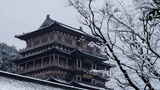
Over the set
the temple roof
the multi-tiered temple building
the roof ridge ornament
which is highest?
the roof ridge ornament

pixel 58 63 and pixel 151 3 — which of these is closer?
pixel 151 3

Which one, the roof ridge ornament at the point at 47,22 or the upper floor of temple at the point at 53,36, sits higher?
the roof ridge ornament at the point at 47,22

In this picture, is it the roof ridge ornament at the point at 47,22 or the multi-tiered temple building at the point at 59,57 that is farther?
the roof ridge ornament at the point at 47,22

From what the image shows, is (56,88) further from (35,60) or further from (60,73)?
(35,60)

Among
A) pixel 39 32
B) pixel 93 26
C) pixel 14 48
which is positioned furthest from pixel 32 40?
pixel 93 26

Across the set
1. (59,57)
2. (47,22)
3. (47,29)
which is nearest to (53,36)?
(47,29)

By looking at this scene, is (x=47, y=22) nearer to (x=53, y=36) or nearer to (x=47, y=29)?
(x=47, y=29)

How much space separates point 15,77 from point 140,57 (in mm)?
11015

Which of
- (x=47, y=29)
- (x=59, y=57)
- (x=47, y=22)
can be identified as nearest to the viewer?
(x=59, y=57)

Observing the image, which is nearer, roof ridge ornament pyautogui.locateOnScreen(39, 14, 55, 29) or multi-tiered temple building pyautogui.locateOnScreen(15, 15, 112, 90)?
multi-tiered temple building pyautogui.locateOnScreen(15, 15, 112, 90)

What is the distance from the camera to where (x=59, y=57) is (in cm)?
3344

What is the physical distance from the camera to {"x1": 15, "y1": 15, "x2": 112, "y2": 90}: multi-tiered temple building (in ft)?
107

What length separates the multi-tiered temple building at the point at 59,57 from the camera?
32.6m

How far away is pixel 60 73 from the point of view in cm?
3198
